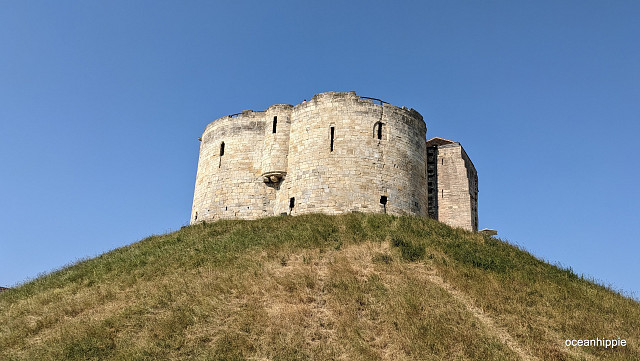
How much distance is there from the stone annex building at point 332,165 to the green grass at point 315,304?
12.9 feet

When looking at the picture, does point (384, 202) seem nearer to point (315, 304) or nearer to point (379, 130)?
point (379, 130)

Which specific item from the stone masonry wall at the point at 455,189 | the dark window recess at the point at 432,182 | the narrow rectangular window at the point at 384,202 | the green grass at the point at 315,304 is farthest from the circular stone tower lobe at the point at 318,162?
the green grass at the point at 315,304

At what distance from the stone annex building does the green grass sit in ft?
12.9

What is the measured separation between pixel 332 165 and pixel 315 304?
1055 centimetres

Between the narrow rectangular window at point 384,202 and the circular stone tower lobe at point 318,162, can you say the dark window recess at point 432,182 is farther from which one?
the narrow rectangular window at point 384,202

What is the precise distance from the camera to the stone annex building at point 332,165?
22.6m

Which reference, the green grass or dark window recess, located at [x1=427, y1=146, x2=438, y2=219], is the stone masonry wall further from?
the green grass

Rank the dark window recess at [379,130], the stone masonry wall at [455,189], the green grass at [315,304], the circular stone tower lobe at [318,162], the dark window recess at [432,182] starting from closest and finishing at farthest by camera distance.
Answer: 1. the green grass at [315,304]
2. the circular stone tower lobe at [318,162]
3. the dark window recess at [379,130]
4. the stone masonry wall at [455,189]
5. the dark window recess at [432,182]

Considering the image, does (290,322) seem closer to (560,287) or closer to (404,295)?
(404,295)

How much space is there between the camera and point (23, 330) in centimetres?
1257

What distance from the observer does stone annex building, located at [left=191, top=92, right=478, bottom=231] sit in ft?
74.1

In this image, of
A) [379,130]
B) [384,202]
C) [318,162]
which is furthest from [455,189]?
[318,162]

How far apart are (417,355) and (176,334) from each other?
5738 millimetres

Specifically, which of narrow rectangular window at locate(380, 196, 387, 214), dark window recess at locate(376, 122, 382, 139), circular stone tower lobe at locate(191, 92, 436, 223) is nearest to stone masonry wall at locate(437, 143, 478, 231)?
circular stone tower lobe at locate(191, 92, 436, 223)
